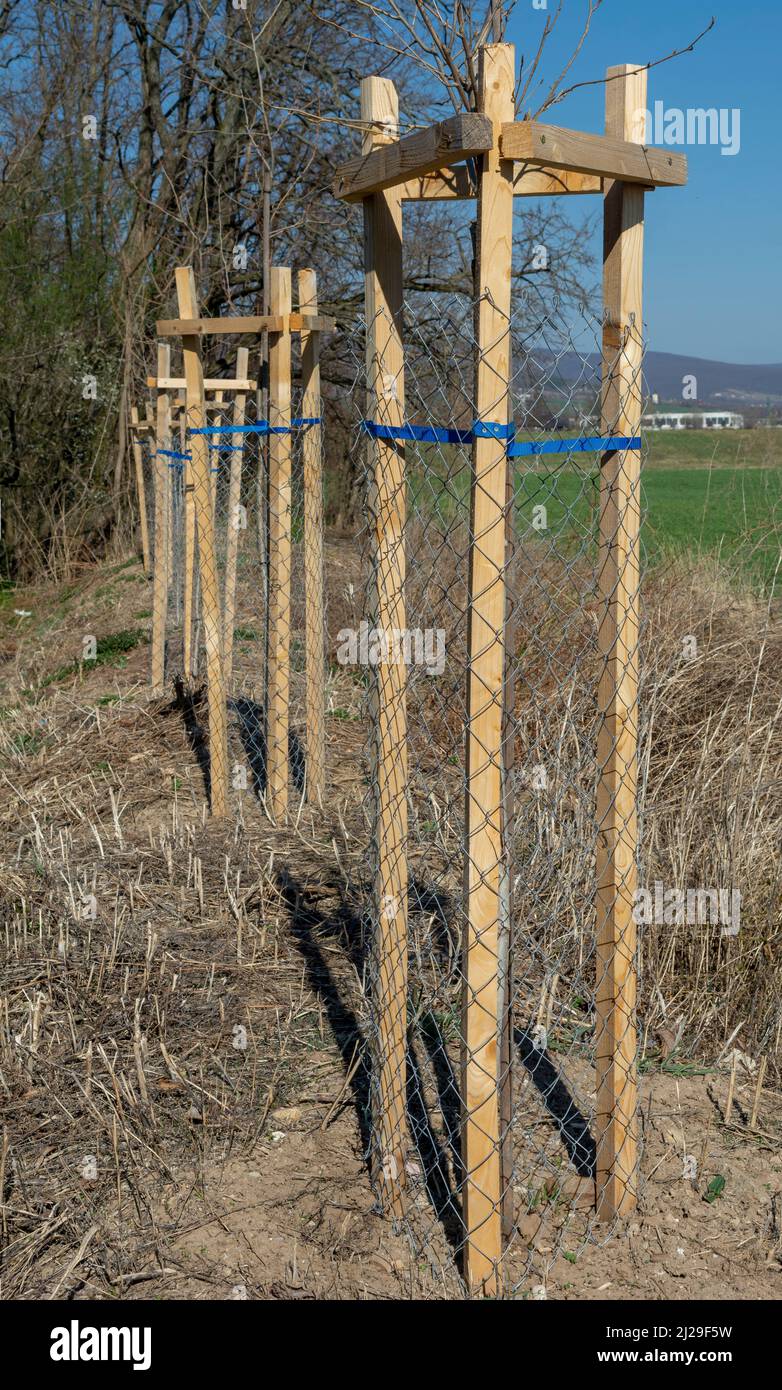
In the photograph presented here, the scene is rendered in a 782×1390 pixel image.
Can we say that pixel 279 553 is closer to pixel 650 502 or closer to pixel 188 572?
pixel 188 572

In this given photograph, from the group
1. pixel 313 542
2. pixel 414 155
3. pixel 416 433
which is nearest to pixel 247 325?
pixel 313 542

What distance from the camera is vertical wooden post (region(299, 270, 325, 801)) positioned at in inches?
237

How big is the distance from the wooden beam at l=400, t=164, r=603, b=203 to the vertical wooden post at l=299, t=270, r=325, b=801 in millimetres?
3106

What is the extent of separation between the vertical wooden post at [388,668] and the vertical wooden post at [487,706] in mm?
369

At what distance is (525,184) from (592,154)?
0.34 m

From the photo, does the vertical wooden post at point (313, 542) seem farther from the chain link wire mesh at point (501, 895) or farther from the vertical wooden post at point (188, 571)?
the chain link wire mesh at point (501, 895)

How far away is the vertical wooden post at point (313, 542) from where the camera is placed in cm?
A: 601

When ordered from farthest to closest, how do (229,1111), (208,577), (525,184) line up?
(208,577) → (229,1111) → (525,184)

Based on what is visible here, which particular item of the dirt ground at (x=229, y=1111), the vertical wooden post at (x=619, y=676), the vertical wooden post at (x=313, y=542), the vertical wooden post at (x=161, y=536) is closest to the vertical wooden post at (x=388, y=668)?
the dirt ground at (x=229, y=1111)

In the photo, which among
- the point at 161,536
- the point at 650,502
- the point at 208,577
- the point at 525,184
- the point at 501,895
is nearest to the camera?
the point at 501,895

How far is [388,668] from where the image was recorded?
9.68 feet

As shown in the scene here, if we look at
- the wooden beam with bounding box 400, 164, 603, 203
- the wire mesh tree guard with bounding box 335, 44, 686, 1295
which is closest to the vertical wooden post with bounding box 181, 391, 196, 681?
the wire mesh tree guard with bounding box 335, 44, 686, 1295

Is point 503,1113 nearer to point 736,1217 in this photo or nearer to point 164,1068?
point 736,1217

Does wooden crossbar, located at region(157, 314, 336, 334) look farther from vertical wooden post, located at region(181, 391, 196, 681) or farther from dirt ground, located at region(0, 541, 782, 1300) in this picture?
dirt ground, located at region(0, 541, 782, 1300)
